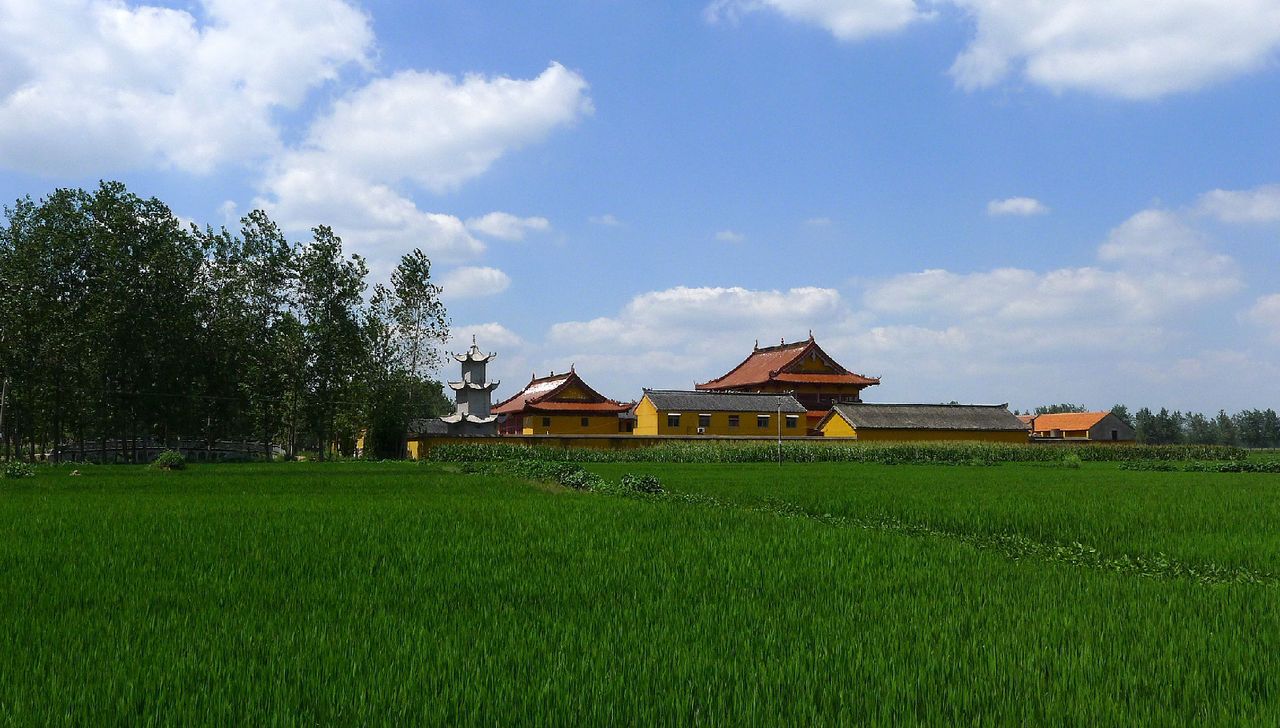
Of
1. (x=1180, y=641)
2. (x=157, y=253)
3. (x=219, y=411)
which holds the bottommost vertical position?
(x=1180, y=641)

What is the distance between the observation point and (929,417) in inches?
1660

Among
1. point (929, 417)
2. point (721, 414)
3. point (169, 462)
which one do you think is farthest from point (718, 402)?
point (169, 462)

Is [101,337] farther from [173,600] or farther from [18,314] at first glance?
[173,600]

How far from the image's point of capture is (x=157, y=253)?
32.3m

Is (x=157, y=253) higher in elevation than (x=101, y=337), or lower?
higher

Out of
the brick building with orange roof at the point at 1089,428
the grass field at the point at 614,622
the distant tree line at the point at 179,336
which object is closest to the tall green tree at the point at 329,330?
the distant tree line at the point at 179,336

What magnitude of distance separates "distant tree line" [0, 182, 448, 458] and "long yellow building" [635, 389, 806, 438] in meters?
11.3

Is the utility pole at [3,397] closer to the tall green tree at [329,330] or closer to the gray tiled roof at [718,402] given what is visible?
the tall green tree at [329,330]

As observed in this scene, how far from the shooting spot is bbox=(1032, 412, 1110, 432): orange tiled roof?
59.3m

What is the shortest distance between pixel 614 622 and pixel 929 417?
128 ft

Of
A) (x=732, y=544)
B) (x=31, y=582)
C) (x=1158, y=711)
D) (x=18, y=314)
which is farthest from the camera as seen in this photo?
(x=18, y=314)

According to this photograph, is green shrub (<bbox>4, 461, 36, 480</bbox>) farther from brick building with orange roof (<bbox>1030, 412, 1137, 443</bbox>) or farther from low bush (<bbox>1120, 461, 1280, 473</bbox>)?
brick building with orange roof (<bbox>1030, 412, 1137, 443</bbox>)

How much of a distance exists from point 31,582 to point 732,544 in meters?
5.92

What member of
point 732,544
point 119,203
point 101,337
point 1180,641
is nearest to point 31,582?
point 732,544
